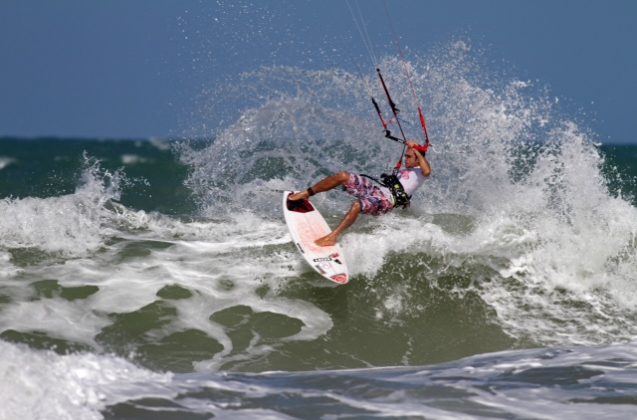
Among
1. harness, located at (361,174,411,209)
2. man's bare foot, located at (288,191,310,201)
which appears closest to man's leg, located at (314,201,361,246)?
harness, located at (361,174,411,209)

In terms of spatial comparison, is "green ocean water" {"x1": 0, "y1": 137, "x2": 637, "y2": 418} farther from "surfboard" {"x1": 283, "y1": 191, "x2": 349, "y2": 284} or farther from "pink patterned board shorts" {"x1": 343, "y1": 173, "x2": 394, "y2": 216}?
"pink patterned board shorts" {"x1": 343, "y1": 173, "x2": 394, "y2": 216}

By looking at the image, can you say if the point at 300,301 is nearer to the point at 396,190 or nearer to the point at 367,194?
the point at 367,194

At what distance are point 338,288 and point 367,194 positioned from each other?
100 centimetres

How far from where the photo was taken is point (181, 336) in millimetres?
7137

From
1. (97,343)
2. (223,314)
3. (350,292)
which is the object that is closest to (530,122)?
(350,292)

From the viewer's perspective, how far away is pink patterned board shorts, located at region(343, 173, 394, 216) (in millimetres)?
8500

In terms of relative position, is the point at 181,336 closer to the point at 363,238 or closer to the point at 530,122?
the point at 363,238

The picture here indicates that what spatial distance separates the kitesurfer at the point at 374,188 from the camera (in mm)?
8430

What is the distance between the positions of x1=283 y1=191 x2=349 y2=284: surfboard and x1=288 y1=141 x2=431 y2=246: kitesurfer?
0.08 m

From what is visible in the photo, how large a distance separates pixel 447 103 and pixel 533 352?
5329mm

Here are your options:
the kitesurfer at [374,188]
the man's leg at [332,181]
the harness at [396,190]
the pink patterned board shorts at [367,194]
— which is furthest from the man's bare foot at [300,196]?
the harness at [396,190]

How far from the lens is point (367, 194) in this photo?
8531mm

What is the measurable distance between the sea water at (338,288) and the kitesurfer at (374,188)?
0.42 m

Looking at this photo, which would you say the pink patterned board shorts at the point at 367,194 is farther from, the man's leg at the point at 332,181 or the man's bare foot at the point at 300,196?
the man's bare foot at the point at 300,196
